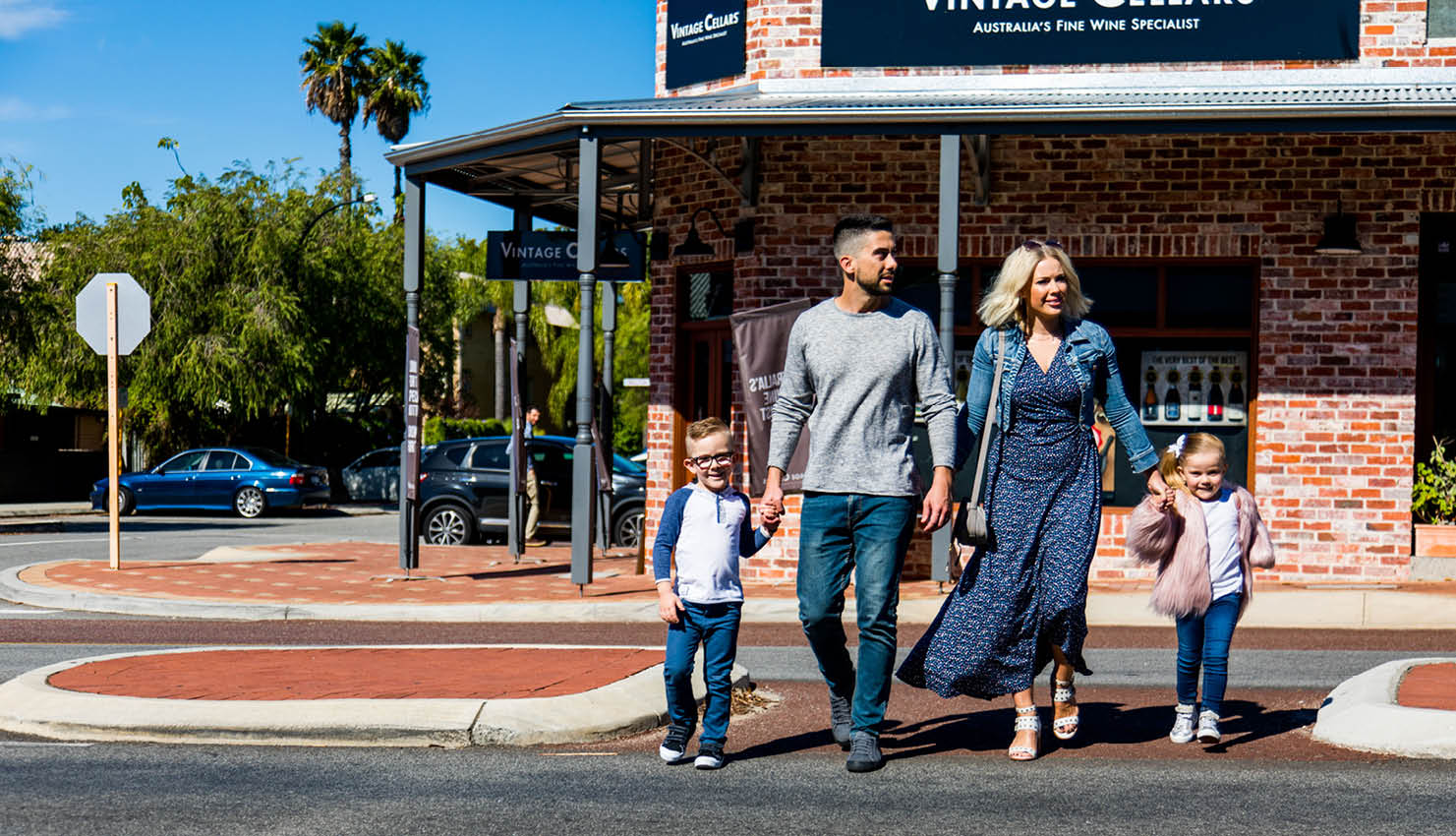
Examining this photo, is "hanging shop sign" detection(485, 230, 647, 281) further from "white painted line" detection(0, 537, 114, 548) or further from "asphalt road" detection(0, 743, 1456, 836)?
"asphalt road" detection(0, 743, 1456, 836)

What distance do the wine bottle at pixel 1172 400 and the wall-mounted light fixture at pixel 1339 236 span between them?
1536 mm

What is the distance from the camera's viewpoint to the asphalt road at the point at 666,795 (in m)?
4.82

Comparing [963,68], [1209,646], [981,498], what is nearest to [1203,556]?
[1209,646]

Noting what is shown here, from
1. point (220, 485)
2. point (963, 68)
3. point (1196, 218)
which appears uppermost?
point (963, 68)

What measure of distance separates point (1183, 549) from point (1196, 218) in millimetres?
7708

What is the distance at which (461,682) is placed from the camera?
277 inches

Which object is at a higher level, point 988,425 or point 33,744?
point 988,425

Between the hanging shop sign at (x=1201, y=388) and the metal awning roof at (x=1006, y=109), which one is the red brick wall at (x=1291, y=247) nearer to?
the hanging shop sign at (x=1201, y=388)

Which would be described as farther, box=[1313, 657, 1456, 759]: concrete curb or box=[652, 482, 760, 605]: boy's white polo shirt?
box=[1313, 657, 1456, 759]: concrete curb

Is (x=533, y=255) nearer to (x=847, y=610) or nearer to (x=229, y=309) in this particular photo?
(x=847, y=610)

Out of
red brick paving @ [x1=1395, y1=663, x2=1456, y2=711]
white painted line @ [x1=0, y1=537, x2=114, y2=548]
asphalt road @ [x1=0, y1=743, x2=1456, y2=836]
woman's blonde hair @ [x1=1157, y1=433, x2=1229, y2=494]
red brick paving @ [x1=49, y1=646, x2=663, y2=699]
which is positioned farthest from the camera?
white painted line @ [x1=0, y1=537, x2=114, y2=548]

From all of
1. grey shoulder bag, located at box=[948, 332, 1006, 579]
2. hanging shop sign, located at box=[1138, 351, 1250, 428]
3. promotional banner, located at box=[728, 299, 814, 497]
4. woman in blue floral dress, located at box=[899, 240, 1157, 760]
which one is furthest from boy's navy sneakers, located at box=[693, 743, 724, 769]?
hanging shop sign, located at box=[1138, 351, 1250, 428]

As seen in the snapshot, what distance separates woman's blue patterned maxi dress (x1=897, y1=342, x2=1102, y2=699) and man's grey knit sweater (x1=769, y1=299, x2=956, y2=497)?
0.28 meters

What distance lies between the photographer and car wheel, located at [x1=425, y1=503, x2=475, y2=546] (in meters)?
18.8
